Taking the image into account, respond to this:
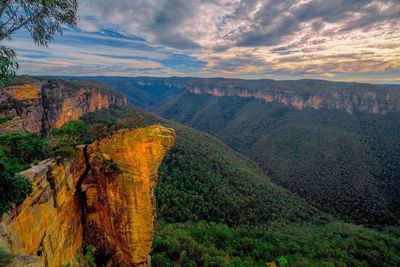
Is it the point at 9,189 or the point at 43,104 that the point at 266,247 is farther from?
the point at 43,104

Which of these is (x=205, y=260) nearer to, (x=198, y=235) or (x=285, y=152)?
(x=198, y=235)

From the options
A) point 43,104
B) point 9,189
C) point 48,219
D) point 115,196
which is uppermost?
point 9,189

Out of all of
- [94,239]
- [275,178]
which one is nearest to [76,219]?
[94,239]

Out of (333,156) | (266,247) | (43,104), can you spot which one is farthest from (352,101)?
(43,104)

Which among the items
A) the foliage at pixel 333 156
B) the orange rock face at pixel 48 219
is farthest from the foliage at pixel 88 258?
the foliage at pixel 333 156

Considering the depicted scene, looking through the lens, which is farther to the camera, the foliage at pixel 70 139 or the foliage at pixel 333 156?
the foliage at pixel 333 156

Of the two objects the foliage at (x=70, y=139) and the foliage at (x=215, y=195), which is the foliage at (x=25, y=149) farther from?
the foliage at (x=215, y=195)

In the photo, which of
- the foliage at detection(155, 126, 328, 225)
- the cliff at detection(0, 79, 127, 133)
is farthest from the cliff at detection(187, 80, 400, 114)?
the cliff at detection(0, 79, 127, 133)
